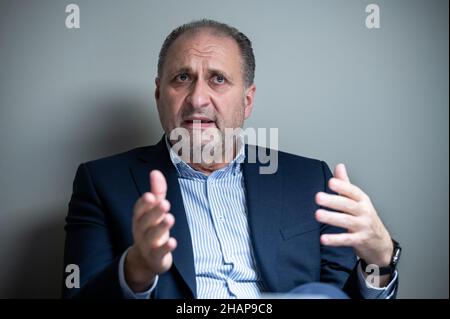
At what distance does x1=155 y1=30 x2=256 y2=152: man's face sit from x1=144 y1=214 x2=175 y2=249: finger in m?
0.51

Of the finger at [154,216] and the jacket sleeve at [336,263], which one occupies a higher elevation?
the finger at [154,216]

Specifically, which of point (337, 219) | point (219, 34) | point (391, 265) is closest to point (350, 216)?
point (337, 219)

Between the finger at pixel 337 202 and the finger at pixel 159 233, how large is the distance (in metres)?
0.31

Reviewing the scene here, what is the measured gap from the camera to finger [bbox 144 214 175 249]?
3.11 feet

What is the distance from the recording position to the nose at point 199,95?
142 centimetres

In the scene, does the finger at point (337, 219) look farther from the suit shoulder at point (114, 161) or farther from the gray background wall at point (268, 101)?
the gray background wall at point (268, 101)

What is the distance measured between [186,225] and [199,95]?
36 centimetres

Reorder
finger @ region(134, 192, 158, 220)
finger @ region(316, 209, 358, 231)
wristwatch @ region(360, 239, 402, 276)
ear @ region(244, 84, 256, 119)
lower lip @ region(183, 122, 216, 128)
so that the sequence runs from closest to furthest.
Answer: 1. finger @ region(134, 192, 158, 220)
2. finger @ region(316, 209, 358, 231)
3. wristwatch @ region(360, 239, 402, 276)
4. lower lip @ region(183, 122, 216, 128)
5. ear @ region(244, 84, 256, 119)

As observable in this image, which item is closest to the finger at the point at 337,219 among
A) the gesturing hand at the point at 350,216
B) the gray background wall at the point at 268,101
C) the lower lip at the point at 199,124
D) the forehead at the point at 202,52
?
the gesturing hand at the point at 350,216

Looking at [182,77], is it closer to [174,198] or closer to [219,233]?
[174,198]
